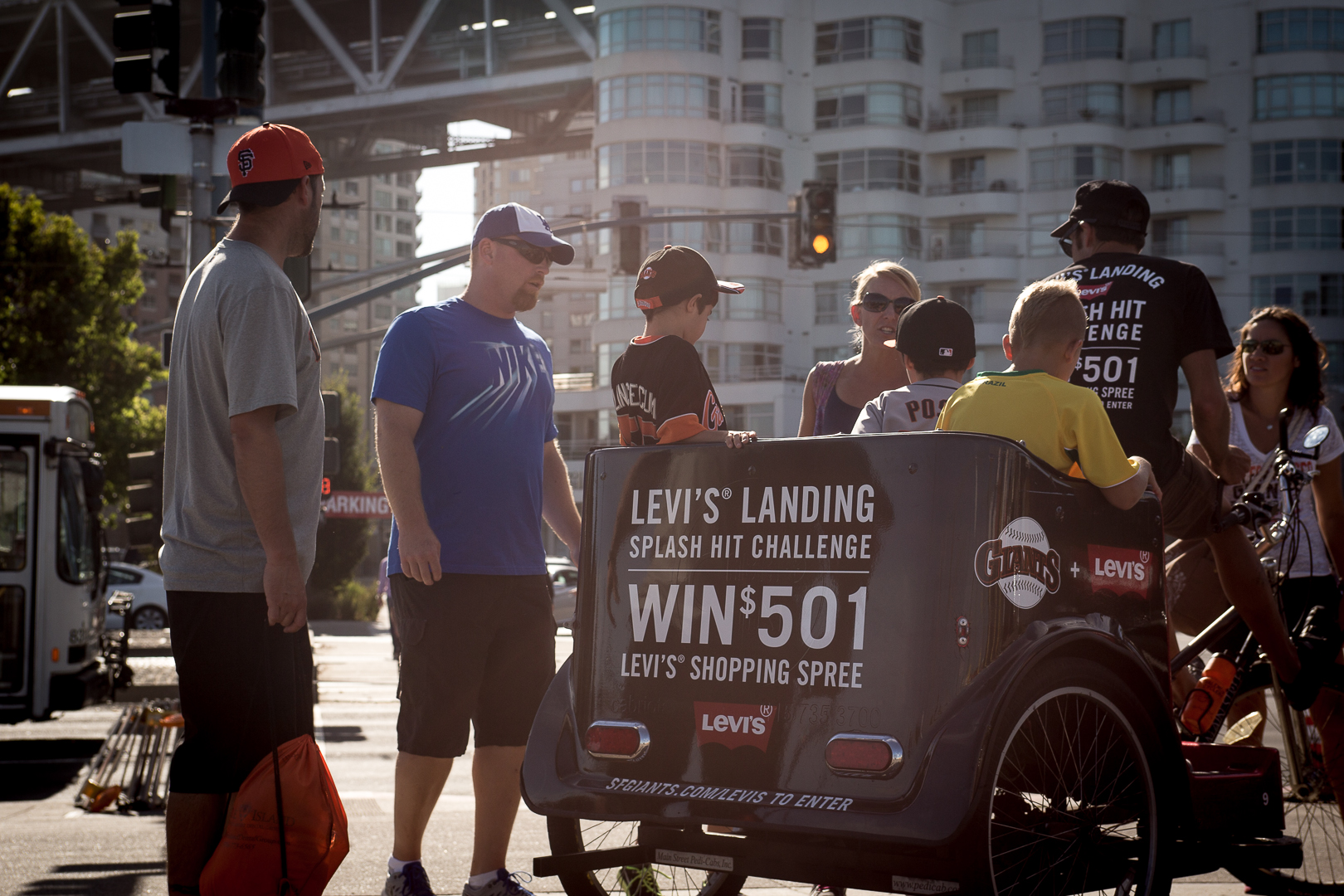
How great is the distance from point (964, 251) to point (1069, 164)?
224 inches

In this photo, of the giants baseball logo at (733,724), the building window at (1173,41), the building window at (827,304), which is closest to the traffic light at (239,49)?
the giants baseball logo at (733,724)

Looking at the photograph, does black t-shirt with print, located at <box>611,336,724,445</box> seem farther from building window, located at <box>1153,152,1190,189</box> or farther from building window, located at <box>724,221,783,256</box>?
building window, located at <box>1153,152,1190,189</box>

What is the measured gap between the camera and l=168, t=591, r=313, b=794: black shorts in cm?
355

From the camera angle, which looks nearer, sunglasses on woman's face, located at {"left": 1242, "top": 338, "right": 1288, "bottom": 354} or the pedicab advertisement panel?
the pedicab advertisement panel

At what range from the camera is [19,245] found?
1118 inches

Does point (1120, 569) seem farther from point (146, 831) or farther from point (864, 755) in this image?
point (146, 831)

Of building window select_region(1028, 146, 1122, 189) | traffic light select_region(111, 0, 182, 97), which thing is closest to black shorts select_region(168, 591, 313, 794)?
traffic light select_region(111, 0, 182, 97)

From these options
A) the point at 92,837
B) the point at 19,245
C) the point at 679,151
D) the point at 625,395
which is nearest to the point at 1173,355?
the point at 625,395

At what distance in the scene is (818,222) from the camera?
20469 millimetres

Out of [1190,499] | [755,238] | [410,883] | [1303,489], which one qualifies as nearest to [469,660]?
[410,883]

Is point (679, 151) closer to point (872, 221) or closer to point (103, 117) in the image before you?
point (872, 221)

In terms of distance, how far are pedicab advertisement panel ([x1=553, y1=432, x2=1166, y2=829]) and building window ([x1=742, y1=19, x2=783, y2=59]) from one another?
62.0 metres

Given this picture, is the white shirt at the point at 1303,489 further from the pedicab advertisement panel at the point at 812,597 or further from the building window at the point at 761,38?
the building window at the point at 761,38

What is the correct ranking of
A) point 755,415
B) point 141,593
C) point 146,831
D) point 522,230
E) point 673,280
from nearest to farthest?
point 673,280 → point 522,230 → point 146,831 → point 141,593 → point 755,415
